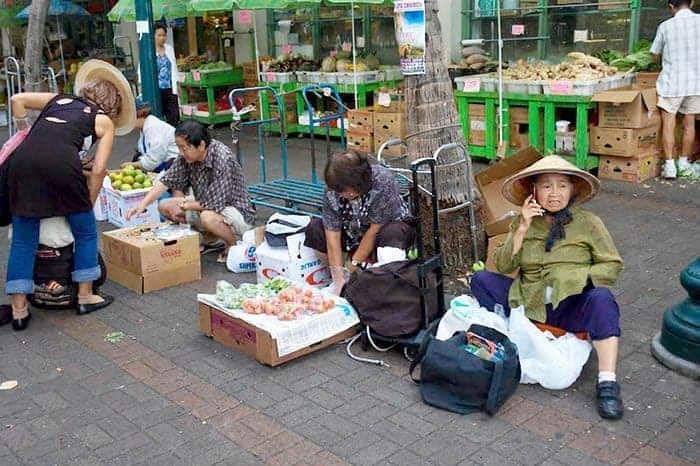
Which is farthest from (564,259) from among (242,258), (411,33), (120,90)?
(120,90)

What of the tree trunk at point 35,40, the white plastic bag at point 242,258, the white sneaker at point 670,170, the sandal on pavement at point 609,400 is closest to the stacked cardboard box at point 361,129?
the white sneaker at point 670,170

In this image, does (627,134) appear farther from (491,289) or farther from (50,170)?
(50,170)

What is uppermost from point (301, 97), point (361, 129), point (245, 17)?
point (245, 17)

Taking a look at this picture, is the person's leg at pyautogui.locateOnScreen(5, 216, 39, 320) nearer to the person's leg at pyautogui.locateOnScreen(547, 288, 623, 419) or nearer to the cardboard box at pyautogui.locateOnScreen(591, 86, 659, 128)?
the person's leg at pyautogui.locateOnScreen(547, 288, 623, 419)

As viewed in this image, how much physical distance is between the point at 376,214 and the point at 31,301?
2520 millimetres

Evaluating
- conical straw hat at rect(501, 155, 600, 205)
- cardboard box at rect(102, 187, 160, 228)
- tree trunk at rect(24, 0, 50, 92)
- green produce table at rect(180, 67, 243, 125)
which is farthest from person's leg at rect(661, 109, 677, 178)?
green produce table at rect(180, 67, 243, 125)

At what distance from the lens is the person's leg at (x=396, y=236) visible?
4809 mm

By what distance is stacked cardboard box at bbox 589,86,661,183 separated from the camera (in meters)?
7.80

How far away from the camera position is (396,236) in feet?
15.8

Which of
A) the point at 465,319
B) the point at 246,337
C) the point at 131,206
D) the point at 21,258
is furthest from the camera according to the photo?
the point at 131,206

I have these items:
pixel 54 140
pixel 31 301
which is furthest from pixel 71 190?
pixel 31 301

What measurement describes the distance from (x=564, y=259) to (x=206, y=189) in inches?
122

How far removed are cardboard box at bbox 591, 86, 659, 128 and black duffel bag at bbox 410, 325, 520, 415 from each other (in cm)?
465

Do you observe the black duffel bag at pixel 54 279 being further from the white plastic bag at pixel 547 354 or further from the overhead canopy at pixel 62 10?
the overhead canopy at pixel 62 10
